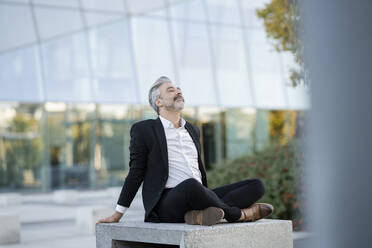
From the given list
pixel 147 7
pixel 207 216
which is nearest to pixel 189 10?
pixel 147 7

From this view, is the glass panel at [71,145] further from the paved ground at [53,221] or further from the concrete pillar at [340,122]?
the concrete pillar at [340,122]

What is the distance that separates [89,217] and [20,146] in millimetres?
10928

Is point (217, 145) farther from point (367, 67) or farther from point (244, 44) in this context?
point (367, 67)

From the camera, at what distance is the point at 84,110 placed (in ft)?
67.6

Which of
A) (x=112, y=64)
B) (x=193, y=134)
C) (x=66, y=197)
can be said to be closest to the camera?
(x=193, y=134)

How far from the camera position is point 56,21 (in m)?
19.9

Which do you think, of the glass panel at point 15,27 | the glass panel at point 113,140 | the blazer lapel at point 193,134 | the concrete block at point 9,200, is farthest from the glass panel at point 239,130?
the blazer lapel at point 193,134

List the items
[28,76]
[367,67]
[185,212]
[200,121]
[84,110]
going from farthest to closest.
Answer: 1. [200,121]
2. [84,110]
3. [28,76]
4. [185,212]
5. [367,67]

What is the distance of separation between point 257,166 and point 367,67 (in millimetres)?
8426

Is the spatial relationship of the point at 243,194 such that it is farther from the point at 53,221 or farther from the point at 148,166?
the point at 53,221

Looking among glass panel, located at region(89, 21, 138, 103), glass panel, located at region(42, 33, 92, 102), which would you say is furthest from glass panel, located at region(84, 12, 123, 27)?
glass panel, located at region(42, 33, 92, 102)

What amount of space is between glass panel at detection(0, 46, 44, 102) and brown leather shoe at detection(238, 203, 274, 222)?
15.8 m

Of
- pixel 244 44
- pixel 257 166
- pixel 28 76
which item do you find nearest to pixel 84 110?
pixel 28 76

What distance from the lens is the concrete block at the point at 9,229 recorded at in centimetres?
815
